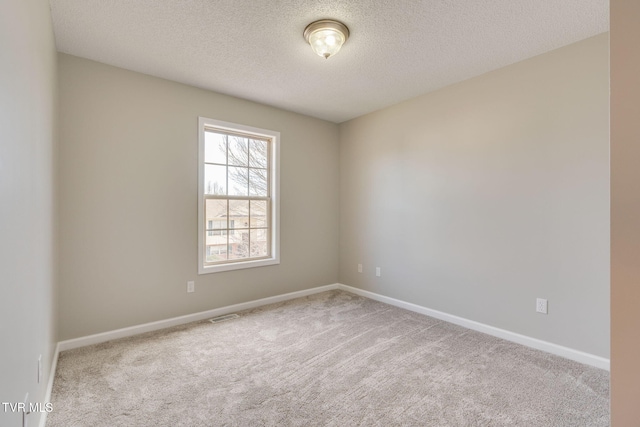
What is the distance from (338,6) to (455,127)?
6.17 ft

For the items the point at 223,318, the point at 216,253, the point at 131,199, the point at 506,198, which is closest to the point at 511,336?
the point at 506,198

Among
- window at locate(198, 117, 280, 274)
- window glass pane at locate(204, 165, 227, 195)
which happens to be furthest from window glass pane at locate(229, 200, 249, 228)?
window glass pane at locate(204, 165, 227, 195)

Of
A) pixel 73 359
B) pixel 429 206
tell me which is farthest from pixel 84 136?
pixel 429 206

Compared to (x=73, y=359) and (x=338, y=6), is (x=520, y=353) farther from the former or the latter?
(x=73, y=359)

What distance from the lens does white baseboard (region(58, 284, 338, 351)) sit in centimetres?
272

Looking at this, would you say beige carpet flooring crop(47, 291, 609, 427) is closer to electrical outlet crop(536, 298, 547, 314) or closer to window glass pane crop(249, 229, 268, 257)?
electrical outlet crop(536, 298, 547, 314)

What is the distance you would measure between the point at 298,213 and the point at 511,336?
9.15ft

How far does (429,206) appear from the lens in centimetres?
356

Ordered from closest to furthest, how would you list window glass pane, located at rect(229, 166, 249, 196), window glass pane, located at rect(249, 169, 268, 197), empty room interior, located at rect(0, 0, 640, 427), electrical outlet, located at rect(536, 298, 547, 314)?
empty room interior, located at rect(0, 0, 640, 427) < electrical outlet, located at rect(536, 298, 547, 314) < window glass pane, located at rect(229, 166, 249, 196) < window glass pane, located at rect(249, 169, 268, 197)

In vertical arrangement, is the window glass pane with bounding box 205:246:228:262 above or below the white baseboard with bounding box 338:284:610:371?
above

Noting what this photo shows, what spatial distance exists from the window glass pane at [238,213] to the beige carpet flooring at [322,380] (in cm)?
124

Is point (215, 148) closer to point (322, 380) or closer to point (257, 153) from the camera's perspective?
point (257, 153)

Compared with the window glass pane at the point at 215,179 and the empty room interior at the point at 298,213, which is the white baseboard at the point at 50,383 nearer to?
the empty room interior at the point at 298,213

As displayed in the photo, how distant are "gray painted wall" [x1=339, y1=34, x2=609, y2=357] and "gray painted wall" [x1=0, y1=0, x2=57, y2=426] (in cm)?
335
